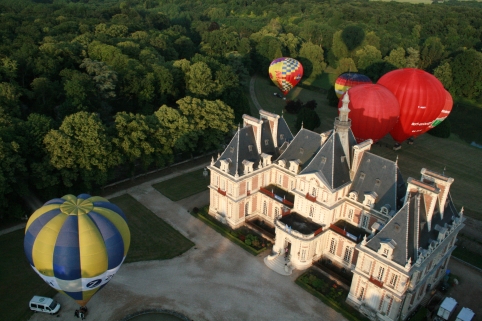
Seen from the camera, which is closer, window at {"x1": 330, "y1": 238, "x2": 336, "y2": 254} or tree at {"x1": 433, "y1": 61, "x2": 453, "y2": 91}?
window at {"x1": 330, "y1": 238, "x2": 336, "y2": 254}

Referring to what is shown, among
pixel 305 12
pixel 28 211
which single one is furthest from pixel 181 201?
pixel 305 12

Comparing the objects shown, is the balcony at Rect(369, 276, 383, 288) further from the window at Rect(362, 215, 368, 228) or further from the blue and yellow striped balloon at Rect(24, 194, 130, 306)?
the blue and yellow striped balloon at Rect(24, 194, 130, 306)

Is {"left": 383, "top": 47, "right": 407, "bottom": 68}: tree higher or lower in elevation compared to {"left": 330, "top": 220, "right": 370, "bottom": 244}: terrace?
higher

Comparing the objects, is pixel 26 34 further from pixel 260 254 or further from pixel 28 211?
pixel 260 254

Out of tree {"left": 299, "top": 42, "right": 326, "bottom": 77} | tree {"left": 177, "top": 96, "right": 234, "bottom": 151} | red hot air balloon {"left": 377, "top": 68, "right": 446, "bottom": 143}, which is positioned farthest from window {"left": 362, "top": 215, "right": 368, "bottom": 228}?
tree {"left": 299, "top": 42, "right": 326, "bottom": 77}

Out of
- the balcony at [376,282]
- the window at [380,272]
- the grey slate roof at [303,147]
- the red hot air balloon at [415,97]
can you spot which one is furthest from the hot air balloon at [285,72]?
the window at [380,272]

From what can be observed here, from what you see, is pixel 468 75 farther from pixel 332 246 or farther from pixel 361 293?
pixel 361 293

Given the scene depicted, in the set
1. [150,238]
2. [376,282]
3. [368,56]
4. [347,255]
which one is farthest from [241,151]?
[368,56]

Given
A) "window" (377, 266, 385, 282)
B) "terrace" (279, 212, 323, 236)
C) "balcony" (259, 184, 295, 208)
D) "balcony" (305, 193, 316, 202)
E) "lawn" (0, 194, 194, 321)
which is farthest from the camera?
"balcony" (259, 184, 295, 208)

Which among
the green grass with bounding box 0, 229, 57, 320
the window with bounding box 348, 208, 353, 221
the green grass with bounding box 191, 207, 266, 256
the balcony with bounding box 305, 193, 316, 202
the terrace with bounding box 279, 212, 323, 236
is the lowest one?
the green grass with bounding box 0, 229, 57, 320
